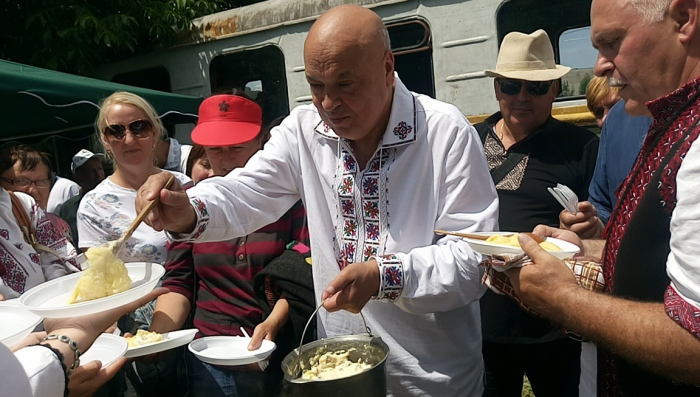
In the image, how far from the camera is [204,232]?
2.08m

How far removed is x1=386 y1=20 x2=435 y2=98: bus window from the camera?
5.28m

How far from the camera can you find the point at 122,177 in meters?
3.35

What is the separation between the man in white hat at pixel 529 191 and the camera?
3012mm

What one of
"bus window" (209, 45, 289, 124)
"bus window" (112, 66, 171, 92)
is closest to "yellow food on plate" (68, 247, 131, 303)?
"bus window" (209, 45, 289, 124)

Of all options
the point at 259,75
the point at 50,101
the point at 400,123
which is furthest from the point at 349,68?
the point at 50,101

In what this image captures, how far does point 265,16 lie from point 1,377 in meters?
5.42

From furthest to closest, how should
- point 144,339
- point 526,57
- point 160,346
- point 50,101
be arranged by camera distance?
point 50,101 < point 526,57 < point 144,339 < point 160,346

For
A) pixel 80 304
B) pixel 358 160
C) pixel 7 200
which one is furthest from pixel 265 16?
pixel 80 304

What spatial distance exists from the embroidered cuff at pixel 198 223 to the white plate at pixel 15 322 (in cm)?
50

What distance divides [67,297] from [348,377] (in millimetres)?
1116

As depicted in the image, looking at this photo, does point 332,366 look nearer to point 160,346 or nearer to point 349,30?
point 160,346

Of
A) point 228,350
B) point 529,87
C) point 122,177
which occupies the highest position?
point 529,87

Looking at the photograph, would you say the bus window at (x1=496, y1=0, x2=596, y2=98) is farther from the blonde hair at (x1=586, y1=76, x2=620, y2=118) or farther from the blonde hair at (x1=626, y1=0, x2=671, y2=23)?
the blonde hair at (x1=626, y1=0, x2=671, y2=23)

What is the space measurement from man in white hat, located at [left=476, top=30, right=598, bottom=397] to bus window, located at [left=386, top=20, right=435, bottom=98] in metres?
1.94
